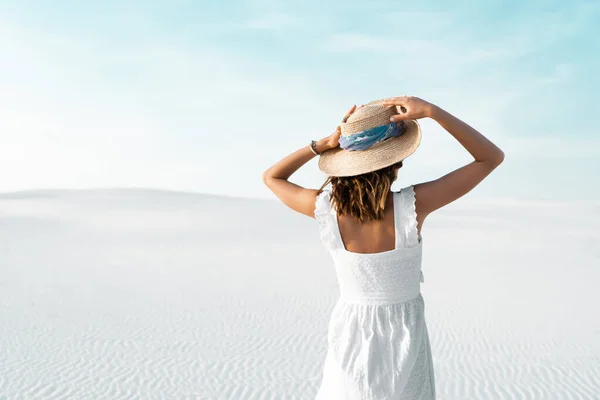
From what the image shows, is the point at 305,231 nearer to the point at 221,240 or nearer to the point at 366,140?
the point at 221,240

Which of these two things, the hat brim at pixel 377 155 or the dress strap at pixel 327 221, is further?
Result: the dress strap at pixel 327 221

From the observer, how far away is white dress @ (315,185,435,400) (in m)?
2.84

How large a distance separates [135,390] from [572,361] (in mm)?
6169

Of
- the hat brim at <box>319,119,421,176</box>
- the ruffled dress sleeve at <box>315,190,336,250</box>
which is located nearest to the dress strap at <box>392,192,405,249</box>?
the hat brim at <box>319,119,421,176</box>

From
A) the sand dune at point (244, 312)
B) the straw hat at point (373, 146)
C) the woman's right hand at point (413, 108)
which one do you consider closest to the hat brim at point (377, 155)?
the straw hat at point (373, 146)

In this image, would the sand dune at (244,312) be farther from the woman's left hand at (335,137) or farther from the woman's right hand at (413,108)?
the woman's right hand at (413,108)

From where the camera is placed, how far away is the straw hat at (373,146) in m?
2.75

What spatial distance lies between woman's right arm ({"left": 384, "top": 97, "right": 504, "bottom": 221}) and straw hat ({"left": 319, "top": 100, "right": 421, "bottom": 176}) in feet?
0.28

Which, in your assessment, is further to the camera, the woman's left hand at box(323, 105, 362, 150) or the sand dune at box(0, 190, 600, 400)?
the sand dune at box(0, 190, 600, 400)

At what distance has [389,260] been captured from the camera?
111 inches

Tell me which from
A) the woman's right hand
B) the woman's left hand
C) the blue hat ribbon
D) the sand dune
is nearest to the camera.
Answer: the woman's right hand

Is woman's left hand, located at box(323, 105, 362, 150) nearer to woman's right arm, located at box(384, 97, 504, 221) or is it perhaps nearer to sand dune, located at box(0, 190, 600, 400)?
woman's right arm, located at box(384, 97, 504, 221)

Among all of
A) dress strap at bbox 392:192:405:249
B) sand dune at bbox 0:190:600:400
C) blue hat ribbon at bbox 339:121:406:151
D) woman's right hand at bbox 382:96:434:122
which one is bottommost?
sand dune at bbox 0:190:600:400

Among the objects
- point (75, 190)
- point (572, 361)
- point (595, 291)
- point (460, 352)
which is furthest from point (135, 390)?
point (75, 190)
